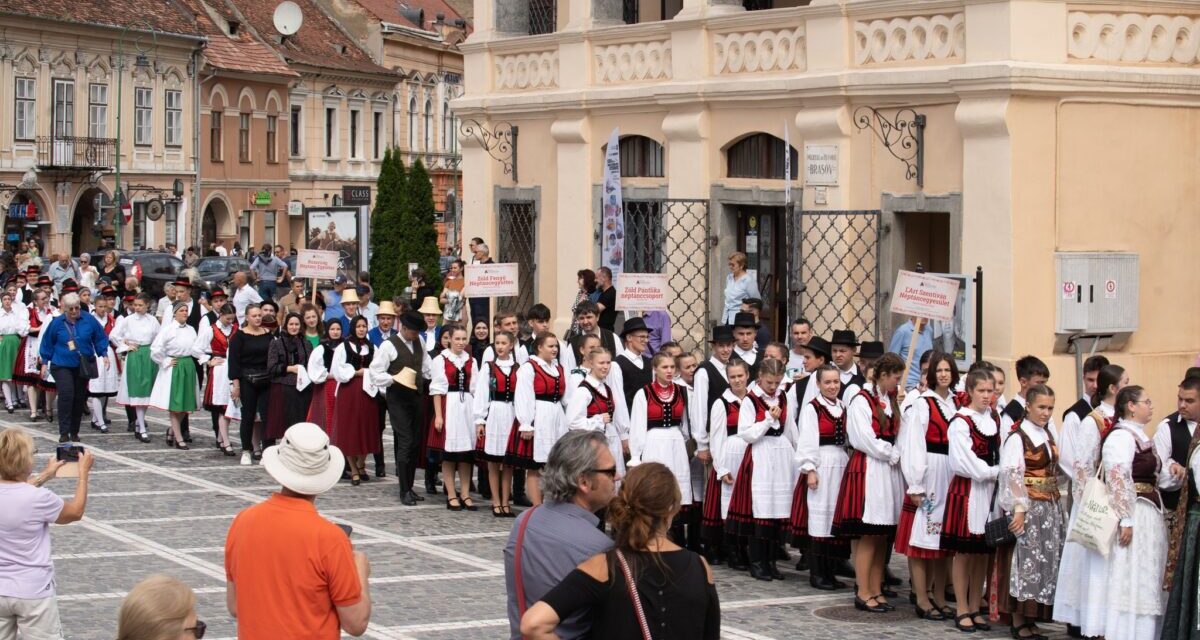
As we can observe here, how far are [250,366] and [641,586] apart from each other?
44.0 ft

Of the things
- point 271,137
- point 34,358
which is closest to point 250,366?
point 34,358

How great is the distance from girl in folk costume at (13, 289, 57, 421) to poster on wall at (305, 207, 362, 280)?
30.0 feet

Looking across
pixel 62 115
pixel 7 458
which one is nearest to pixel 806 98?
pixel 7 458

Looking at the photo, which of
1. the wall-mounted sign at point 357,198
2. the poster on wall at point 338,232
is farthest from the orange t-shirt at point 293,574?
the wall-mounted sign at point 357,198

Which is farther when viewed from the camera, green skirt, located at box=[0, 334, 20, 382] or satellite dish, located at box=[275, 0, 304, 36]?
satellite dish, located at box=[275, 0, 304, 36]

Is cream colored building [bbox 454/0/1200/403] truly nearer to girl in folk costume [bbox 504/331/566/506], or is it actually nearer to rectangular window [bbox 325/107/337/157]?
girl in folk costume [bbox 504/331/566/506]

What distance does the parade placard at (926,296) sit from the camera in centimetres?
1625

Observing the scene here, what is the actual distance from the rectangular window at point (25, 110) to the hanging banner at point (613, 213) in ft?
108

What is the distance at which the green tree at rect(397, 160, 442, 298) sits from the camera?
35.7 metres

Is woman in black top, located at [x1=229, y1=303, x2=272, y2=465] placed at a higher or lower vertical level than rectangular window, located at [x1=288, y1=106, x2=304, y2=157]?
lower

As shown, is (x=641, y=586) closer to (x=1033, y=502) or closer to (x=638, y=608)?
(x=638, y=608)

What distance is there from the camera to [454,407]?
1703 centimetres

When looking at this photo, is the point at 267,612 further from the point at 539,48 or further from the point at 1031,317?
the point at 539,48

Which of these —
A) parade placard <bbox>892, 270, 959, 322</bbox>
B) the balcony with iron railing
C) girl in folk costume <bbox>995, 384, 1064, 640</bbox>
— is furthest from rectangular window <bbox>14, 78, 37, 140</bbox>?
girl in folk costume <bbox>995, 384, 1064, 640</bbox>
